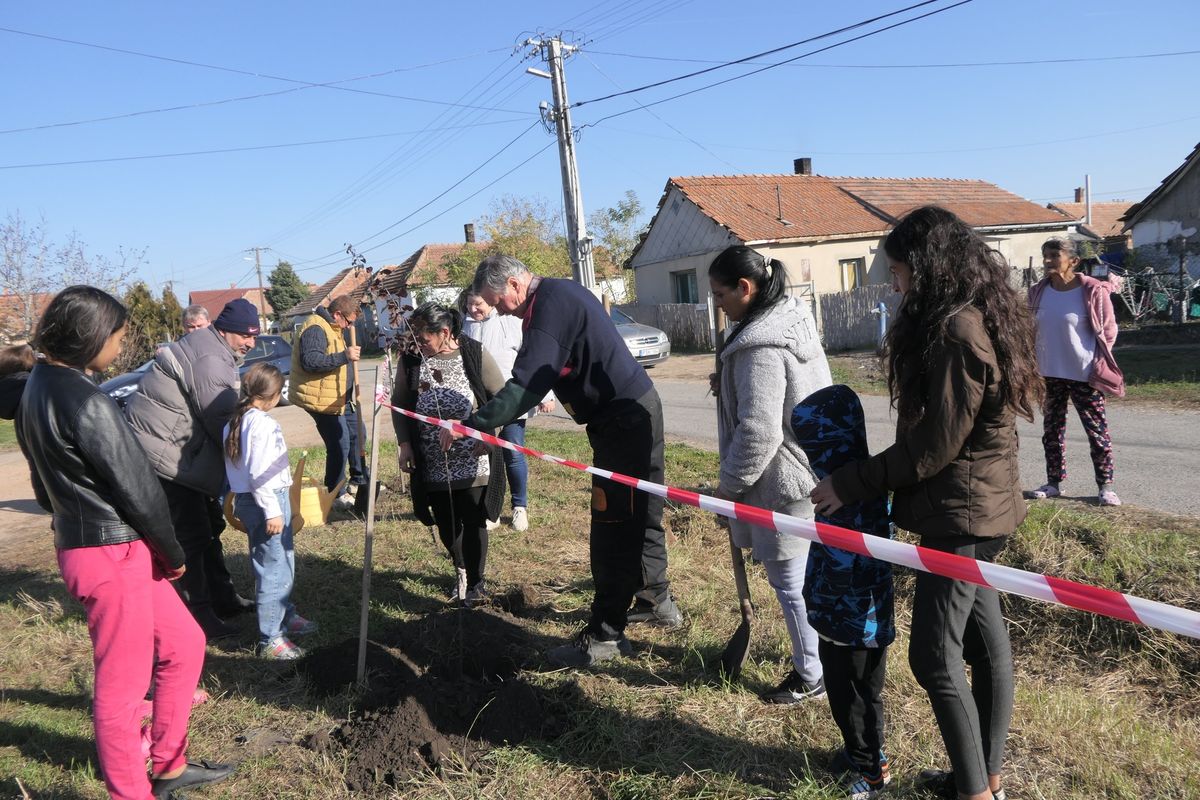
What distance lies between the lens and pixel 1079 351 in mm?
5191

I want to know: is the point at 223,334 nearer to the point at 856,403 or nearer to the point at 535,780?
the point at 535,780

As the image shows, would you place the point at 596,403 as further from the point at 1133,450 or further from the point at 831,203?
the point at 831,203

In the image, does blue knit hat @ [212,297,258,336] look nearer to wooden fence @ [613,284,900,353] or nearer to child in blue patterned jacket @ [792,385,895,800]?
child in blue patterned jacket @ [792,385,895,800]

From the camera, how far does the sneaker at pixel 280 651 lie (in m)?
4.22

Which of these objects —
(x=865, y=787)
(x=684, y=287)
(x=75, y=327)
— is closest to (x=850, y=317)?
(x=684, y=287)

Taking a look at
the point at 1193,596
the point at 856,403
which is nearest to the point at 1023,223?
the point at 1193,596

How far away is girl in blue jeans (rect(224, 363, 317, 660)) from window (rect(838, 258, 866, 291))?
21481 mm

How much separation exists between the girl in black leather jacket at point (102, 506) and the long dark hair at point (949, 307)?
2544 millimetres

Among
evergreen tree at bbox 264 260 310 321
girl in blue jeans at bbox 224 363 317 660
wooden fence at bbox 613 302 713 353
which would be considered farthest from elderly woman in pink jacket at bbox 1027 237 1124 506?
evergreen tree at bbox 264 260 310 321

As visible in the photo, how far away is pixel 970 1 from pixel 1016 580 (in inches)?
431

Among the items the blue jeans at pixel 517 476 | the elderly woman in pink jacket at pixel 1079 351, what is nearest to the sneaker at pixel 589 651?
the blue jeans at pixel 517 476

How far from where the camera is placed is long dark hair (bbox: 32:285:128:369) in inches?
102

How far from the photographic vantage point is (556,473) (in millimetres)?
7930

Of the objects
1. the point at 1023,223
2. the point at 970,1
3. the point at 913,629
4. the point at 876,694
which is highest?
the point at 970,1
